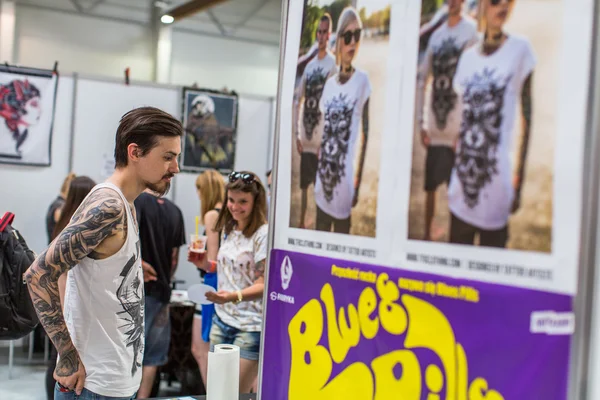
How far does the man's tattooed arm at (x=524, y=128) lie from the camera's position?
0.85m

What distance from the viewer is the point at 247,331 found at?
111 inches

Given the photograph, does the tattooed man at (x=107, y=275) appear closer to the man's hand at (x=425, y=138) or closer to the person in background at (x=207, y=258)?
the man's hand at (x=425, y=138)

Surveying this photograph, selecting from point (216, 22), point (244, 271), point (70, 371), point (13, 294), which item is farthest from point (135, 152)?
point (216, 22)

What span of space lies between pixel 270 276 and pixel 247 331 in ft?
4.96

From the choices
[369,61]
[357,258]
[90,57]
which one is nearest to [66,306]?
[357,258]

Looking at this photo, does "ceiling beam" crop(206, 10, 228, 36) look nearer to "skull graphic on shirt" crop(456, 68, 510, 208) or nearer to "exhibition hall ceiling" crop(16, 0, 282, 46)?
"exhibition hall ceiling" crop(16, 0, 282, 46)

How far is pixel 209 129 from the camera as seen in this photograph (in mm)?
5715

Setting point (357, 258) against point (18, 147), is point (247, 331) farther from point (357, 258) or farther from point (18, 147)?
point (18, 147)

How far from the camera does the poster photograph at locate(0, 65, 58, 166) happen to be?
16.6 ft

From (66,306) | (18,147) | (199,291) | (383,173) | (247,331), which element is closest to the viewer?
(383,173)

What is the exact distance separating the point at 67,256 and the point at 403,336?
92cm

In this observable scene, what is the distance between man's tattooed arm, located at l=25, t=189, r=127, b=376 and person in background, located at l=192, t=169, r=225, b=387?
1.36 m

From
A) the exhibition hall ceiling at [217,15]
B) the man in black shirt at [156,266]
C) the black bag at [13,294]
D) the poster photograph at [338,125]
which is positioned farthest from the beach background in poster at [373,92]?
the exhibition hall ceiling at [217,15]

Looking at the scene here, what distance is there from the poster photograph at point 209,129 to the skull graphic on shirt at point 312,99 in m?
4.43
